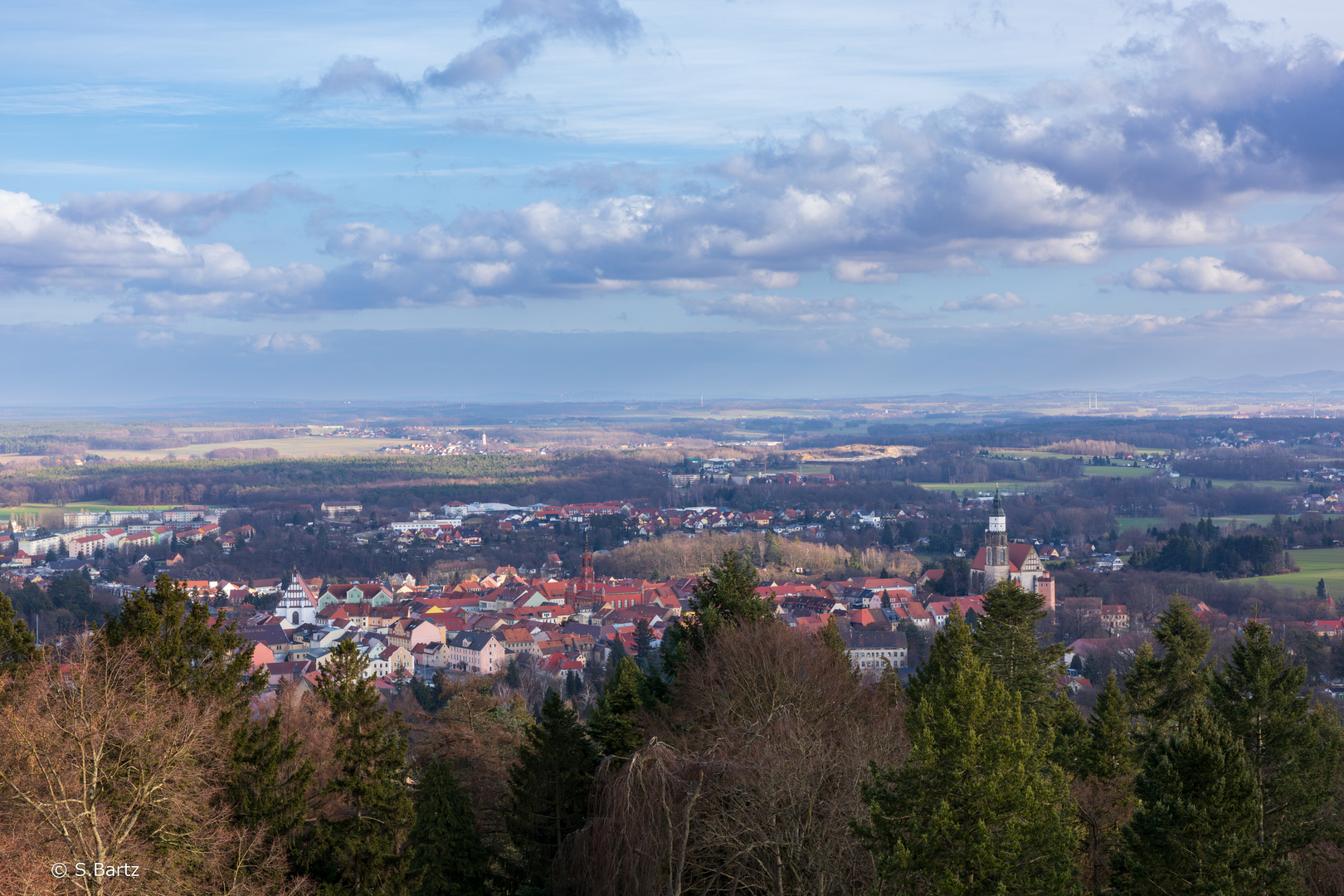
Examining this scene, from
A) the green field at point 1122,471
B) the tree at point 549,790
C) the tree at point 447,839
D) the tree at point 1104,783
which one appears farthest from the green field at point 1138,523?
the tree at point 447,839

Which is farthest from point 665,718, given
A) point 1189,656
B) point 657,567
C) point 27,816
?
point 657,567

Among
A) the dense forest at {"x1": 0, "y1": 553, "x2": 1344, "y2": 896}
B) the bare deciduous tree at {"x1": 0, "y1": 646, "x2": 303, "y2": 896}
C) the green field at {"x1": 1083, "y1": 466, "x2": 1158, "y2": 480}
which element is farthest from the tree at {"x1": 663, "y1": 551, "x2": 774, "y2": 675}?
the green field at {"x1": 1083, "y1": 466, "x2": 1158, "y2": 480}

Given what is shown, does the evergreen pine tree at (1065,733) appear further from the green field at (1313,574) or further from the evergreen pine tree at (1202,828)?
the green field at (1313,574)

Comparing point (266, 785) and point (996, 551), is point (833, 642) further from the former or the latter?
point (996, 551)

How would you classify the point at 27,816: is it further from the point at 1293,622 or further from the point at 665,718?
the point at 1293,622

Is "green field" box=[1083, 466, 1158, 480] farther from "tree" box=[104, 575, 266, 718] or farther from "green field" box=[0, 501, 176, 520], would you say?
"tree" box=[104, 575, 266, 718]

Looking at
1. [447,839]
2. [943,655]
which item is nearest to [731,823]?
[447,839]
